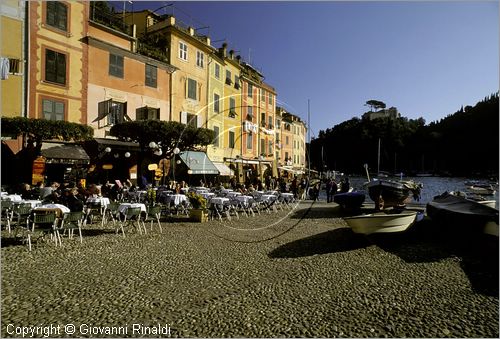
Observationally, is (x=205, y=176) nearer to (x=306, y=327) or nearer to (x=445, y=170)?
(x=306, y=327)

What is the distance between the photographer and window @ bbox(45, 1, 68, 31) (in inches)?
738

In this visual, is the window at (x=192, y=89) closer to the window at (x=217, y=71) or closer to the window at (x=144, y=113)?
the window at (x=217, y=71)

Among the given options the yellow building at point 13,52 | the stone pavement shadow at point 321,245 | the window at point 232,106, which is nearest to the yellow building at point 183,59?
the window at point 232,106

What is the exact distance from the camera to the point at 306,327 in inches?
195

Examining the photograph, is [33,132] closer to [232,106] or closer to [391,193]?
[391,193]

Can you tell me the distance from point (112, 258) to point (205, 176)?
833 inches

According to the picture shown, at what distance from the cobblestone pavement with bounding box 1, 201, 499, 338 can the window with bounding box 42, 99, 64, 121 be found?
10833mm

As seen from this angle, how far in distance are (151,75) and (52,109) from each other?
26.1 feet

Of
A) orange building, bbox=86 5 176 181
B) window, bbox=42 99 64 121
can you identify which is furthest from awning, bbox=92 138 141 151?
window, bbox=42 99 64 121

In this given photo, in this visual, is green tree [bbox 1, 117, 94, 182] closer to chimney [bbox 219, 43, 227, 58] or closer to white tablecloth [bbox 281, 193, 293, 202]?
white tablecloth [bbox 281, 193, 293, 202]

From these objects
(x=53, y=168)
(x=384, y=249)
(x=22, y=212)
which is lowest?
(x=384, y=249)

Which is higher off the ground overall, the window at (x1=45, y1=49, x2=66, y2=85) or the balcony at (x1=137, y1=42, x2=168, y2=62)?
the balcony at (x1=137, y1=42, x2=168, y2=62)

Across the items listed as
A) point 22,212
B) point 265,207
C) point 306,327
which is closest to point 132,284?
point 306,327

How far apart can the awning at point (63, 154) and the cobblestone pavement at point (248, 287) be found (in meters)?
7.97
